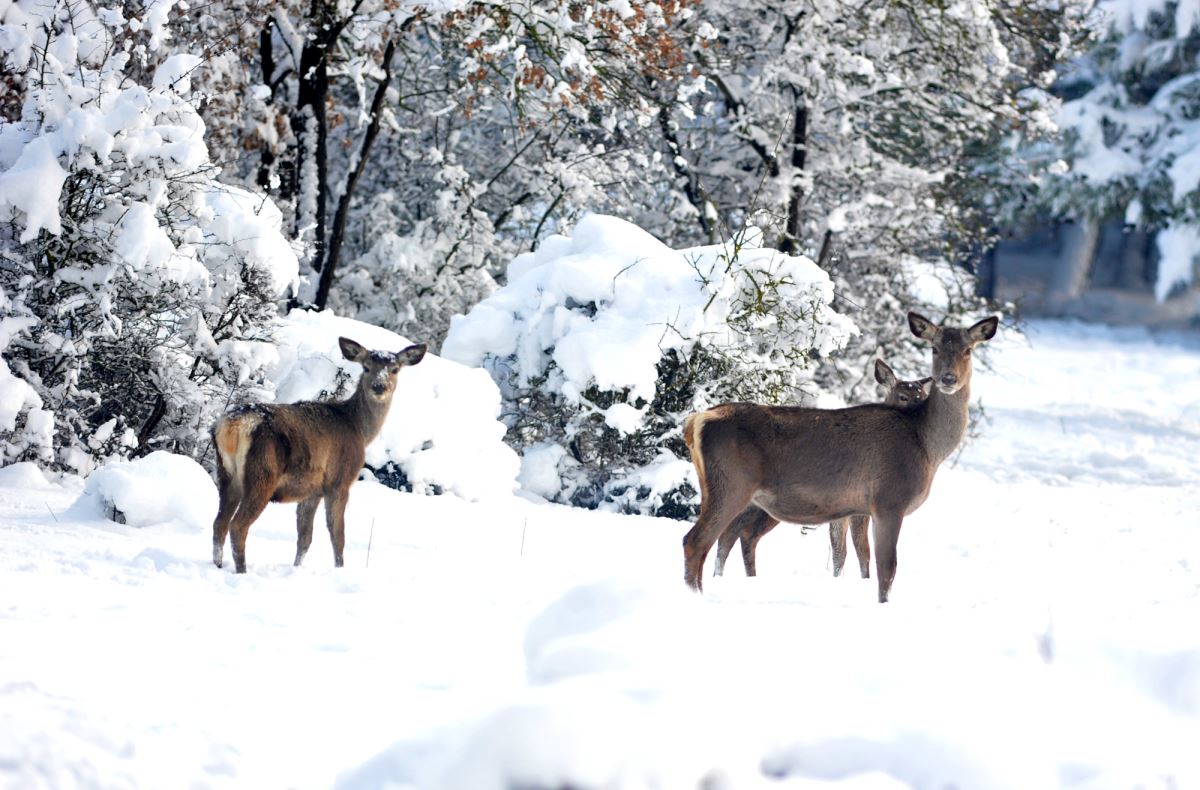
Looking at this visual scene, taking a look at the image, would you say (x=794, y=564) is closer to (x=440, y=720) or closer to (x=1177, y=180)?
(x=440, y=720)

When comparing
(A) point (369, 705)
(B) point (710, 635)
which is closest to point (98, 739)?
(A) point (369, 705)

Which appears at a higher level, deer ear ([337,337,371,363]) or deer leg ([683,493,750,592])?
deer ear ([337,337,371,363])

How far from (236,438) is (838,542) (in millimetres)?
3818

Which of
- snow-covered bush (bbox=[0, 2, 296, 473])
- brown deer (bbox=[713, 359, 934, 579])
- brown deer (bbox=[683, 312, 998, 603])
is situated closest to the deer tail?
snow-covered bush (bbox=[0, 2, 296, 473])

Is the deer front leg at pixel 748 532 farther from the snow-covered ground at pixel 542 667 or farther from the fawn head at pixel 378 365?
the fawn head at pixel 378 365

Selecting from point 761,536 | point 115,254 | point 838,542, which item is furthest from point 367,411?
point 838,542

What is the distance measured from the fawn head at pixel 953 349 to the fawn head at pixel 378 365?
3.04 metres

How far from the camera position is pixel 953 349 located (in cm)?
835

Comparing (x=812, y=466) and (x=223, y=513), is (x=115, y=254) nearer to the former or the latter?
(x=223, y=513)

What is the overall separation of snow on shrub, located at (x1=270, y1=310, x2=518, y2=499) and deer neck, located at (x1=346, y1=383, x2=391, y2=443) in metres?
2.30

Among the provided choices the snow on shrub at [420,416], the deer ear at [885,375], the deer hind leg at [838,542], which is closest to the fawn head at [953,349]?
the deer hind leg at [838,542]

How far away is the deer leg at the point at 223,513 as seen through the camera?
7.49m

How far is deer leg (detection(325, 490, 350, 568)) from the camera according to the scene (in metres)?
7.89

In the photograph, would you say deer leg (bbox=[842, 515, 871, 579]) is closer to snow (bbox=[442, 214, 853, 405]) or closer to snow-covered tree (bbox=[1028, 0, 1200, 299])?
snow (bbox=[442, 214, 853, 405])
